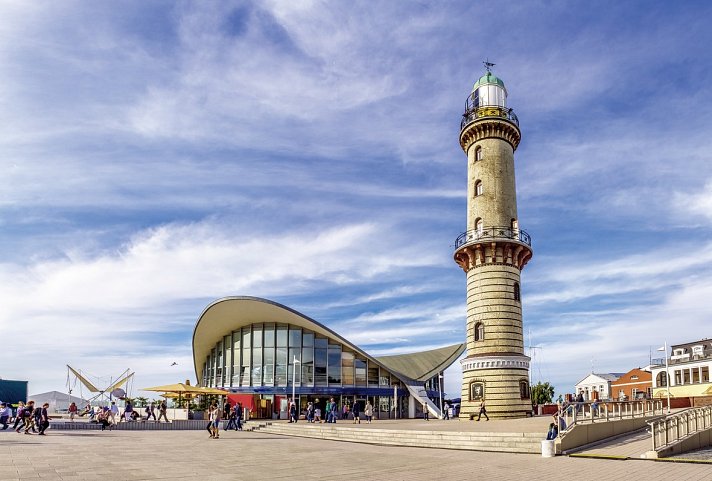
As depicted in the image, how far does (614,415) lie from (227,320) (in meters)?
34.7

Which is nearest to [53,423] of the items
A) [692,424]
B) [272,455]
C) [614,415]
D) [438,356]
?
[272,455]

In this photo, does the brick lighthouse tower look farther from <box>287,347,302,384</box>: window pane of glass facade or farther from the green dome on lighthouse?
<box>287,347,302,384</box>: window pane of glass facade

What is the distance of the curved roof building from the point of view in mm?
45281

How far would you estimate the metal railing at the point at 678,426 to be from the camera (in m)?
17.3

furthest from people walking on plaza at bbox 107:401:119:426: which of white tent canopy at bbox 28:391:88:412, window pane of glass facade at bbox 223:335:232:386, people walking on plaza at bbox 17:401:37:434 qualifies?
white tent canopy at bbox 28:391:88:412

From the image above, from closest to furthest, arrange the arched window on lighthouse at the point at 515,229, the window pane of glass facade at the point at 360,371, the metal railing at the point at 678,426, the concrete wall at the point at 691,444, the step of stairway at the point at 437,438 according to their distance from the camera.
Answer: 1. the concrete wall at the point at 691,444
2. the metal railing at the point at 678,426
3. the step of stairway at the point at 437,438
4. the arched window on lighthouse at the point at 515,229
5. the window pane of glass facade at the point at 360,371

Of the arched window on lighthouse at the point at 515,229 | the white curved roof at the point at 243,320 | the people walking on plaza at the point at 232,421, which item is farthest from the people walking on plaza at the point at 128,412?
the arched window on lighthouse at the point at 515,229

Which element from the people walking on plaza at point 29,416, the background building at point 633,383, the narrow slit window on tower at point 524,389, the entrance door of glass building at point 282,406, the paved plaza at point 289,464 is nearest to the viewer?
the paved plaza at point 289,464

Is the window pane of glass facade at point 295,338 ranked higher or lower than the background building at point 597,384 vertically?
higher

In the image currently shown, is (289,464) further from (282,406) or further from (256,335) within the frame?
(256,335)

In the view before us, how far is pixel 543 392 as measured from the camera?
79.4m

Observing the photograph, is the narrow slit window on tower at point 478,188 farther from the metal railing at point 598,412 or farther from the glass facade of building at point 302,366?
the glass facade of building at point 302,366

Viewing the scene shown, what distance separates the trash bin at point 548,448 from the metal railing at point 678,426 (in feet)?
9.64

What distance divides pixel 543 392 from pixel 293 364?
163 ft
